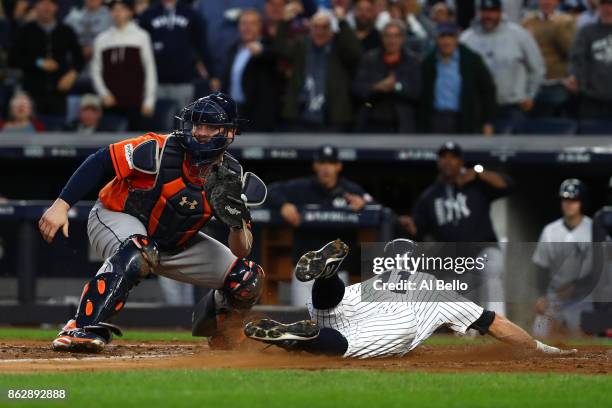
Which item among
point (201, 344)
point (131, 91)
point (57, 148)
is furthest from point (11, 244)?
point (201, 344)

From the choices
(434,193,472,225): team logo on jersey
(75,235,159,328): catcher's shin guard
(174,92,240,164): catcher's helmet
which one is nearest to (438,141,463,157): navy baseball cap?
(434,193,472,225): team logo on jersey

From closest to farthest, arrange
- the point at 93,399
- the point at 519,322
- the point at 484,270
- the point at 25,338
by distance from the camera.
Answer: the point at 93,399 → the point at 484,270 → the point at 519,322 → the point at 25,338

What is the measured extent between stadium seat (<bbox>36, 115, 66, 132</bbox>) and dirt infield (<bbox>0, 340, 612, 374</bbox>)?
219 inches

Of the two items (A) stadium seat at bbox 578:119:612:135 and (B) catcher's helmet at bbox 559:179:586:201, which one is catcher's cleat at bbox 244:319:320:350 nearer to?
(B) catcher's helmet at bbox 559:179:586:201

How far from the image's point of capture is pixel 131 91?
527 inches

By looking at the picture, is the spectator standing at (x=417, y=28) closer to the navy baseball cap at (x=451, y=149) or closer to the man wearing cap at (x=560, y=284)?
the navy baseball cap at (x=451, y=149)

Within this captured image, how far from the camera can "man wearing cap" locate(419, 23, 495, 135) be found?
40.8ft

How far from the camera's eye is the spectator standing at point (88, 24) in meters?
14.2

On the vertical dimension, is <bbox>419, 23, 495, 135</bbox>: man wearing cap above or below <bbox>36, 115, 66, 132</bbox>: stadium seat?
above

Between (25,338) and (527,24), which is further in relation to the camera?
(527,24)

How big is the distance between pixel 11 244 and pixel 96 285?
17.5 feet

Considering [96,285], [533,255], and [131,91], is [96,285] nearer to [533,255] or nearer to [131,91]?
[533,255]

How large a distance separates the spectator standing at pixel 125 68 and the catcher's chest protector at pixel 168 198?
5586 millimetres

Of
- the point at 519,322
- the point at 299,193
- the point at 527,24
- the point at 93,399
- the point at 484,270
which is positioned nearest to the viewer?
the point at 93,399
